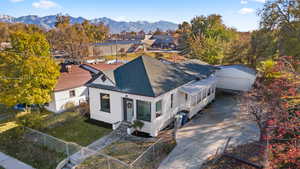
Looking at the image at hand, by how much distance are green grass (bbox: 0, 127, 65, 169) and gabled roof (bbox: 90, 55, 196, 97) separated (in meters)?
5.90

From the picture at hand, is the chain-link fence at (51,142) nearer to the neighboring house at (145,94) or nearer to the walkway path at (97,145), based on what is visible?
the walkway path at (97,145)

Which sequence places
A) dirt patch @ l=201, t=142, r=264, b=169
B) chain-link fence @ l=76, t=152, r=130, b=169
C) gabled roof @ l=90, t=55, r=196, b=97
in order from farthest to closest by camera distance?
1. gabled roof @ l=90, t=55, r=196, b=97
2. chain-link fence @ l=76, t=152, r=130, b=169
3. dirt patch @ l=201, t=142, r=264, b=169

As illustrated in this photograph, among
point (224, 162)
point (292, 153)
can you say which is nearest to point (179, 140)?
point (224, 162)

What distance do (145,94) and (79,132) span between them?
6.50 m

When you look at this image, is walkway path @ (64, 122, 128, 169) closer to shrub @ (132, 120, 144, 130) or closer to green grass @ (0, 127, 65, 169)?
shrub @ (132, 120, 144, 130)

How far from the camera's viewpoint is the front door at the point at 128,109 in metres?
14.3

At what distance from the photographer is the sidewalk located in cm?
1152

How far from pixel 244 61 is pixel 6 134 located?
3779 centimetres

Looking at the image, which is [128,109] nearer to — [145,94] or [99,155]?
[145,94]

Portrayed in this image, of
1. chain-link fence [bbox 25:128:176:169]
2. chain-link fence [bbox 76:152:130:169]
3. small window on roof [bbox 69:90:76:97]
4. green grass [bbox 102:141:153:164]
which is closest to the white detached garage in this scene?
chain-link fence [bbox 25:128:176:169]

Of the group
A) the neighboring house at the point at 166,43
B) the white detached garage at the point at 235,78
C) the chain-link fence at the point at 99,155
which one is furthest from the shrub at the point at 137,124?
the neighboring house at the point at 166,43

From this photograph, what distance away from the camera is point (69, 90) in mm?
19953

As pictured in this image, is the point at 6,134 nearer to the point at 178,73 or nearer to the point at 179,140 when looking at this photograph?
the point at 179,140

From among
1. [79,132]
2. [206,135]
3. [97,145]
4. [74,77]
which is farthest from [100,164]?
[74,77]
